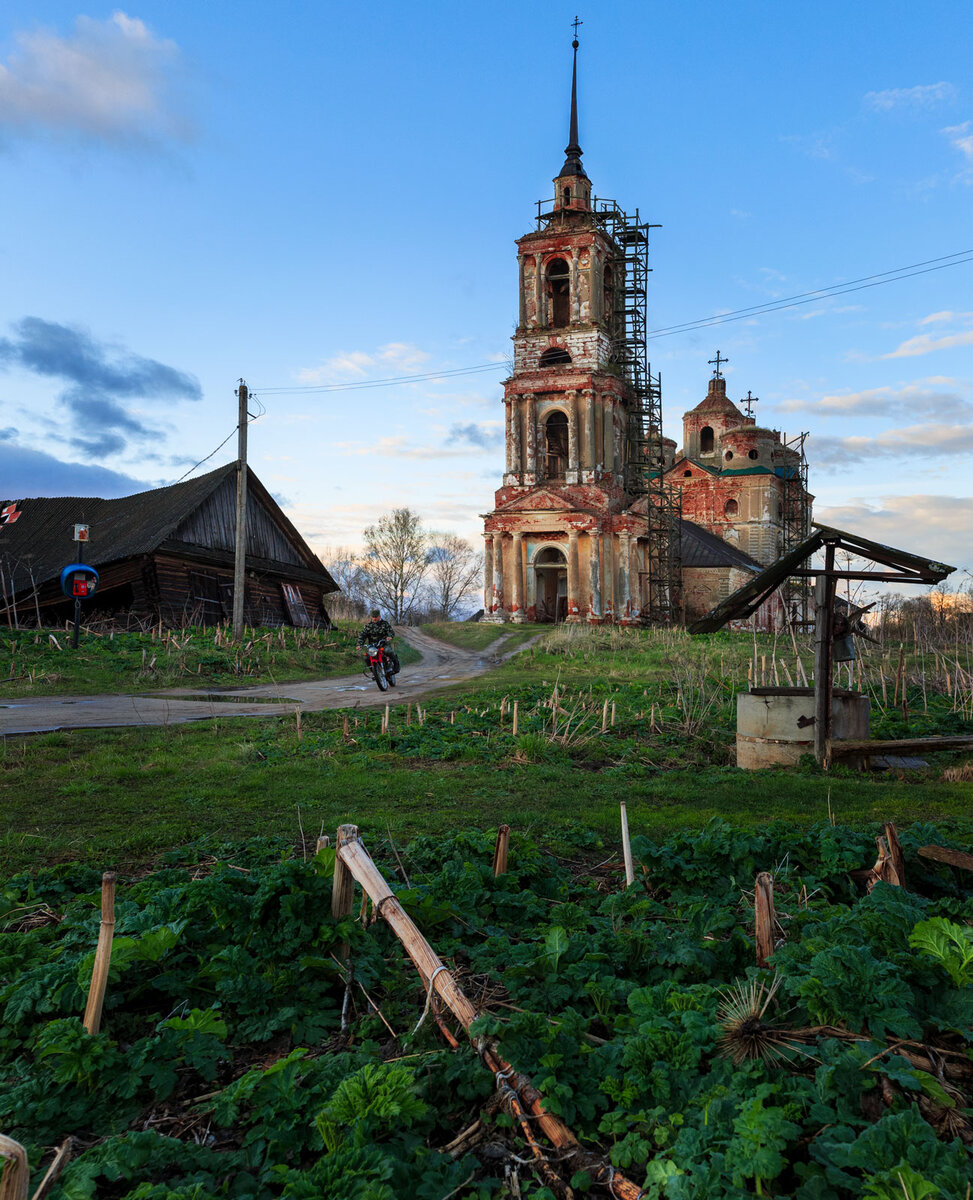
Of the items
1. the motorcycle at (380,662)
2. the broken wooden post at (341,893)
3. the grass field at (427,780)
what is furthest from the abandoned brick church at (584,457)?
the broken wooden post at (341,893)

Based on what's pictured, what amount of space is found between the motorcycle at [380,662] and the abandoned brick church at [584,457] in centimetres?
Result: 2087

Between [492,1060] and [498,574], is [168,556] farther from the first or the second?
[492,1060]

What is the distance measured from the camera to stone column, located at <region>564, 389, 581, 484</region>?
39.3 meters

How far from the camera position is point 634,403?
4216 centimetres

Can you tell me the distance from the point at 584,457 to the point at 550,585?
7.34 metres

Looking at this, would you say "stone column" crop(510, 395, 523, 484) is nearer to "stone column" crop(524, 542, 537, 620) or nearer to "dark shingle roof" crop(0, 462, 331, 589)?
"stone column" crop(524, 542, 537, 620)

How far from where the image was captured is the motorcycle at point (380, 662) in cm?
1730

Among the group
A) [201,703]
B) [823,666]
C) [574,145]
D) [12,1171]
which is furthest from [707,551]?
[12,1171]

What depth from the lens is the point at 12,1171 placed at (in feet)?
5.89

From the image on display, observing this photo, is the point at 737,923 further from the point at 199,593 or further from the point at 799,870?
the point at 199,593

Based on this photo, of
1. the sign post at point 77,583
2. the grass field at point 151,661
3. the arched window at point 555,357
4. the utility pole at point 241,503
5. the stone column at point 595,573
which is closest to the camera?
the grass field at point 151,661

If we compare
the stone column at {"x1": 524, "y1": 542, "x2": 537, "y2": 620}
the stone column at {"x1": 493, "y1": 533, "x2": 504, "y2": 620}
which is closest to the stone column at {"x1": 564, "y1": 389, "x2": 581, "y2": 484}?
the stone column at {"x1": 524, "y1": 542, "x2": 537, "y2": 620}

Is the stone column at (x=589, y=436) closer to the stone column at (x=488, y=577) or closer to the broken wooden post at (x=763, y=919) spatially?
the stone column at (x=488, y=577)

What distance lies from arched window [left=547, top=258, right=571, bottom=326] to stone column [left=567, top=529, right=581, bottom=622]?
39.2 ft
